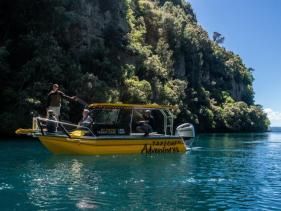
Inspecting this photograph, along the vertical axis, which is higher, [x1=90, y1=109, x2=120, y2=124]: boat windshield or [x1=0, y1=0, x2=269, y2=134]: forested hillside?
[x1=0, y1=0, x2=269, y2=134]: forested hillside

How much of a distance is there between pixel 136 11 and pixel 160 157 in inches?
2269

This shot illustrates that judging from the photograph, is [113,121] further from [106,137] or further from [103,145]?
[103,145]

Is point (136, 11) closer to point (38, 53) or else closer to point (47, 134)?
point (38, 53)

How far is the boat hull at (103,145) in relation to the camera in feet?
80.0

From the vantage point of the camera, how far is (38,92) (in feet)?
132

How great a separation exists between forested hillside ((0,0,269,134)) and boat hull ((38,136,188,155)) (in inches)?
612

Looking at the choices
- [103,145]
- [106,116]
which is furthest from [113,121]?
[103,145]

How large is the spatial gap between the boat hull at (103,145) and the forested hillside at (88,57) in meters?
15.5

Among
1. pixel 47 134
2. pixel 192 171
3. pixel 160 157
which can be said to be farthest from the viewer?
pixel 160 157

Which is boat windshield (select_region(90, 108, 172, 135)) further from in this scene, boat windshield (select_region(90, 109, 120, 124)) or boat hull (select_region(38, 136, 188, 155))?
boat hull (select_region(38, 136, 188, 155))

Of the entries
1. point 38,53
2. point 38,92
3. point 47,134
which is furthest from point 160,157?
point 38,53

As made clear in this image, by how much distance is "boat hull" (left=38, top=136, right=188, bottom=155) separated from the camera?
24.4m

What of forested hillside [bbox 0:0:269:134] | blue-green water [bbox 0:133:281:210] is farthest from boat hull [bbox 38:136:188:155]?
forested hillside [bbox 0:0:269:134]

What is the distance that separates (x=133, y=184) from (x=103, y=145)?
9523 mm
